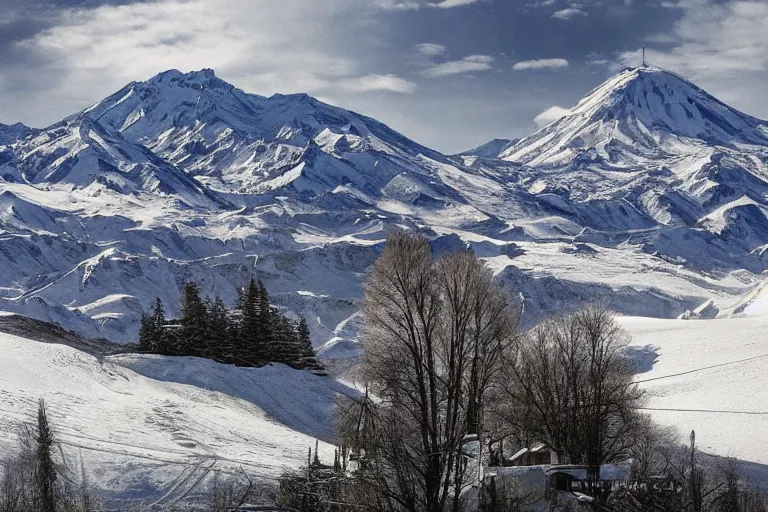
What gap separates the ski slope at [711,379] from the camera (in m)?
53.6

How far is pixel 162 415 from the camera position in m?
43.3

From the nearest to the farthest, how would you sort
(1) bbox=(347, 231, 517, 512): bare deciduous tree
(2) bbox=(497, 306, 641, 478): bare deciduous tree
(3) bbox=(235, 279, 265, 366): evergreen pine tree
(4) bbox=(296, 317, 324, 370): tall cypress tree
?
(1) bbox=(347, 231, 517, 512): bare deciduous tree < (2) bbox=(497, 306, 641, 478): bare deciduous tree < (3) bbox=(235, 279, 265, 366): evergreen pine tree < (4) bbox=(296, 317, 324, 370): tall cypress tree

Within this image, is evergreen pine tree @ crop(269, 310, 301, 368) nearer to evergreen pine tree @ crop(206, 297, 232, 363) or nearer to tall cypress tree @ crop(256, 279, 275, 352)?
tall cypress tree @ crop(256, 279, 275, 352)

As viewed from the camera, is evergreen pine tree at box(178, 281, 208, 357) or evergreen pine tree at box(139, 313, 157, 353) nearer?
evergreen pine tree at box(178, 281, 208, 357)

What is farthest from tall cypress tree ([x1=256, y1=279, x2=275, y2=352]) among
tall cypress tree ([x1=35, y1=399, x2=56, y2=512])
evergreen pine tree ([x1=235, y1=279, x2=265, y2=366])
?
tall cypress tree ([x1=35, y1=399, x2=56, y2=512])

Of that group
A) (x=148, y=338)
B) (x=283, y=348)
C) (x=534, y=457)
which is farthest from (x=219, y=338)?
(x=534, y=457)

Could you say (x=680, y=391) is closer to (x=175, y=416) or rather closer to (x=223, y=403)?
(x=223, y=403)

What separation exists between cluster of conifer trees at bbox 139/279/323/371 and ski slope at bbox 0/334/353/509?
9.75 ft

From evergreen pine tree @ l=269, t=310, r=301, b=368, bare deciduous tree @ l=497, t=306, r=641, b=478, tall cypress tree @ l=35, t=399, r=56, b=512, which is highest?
evergreen pine tree @ l=269, t=310, r=301, b=368

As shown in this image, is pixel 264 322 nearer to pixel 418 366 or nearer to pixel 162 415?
pixel 162 415

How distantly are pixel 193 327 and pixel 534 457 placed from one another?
122 feet

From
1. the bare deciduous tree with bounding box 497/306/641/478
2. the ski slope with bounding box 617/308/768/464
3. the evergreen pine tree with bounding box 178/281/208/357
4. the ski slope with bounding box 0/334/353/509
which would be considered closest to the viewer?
the bare deciduous tree with bounding box 497/306/641/478

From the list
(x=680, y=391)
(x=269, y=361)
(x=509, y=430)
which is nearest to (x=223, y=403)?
(x=269, y=361)

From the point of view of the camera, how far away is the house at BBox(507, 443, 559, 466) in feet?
91.6
